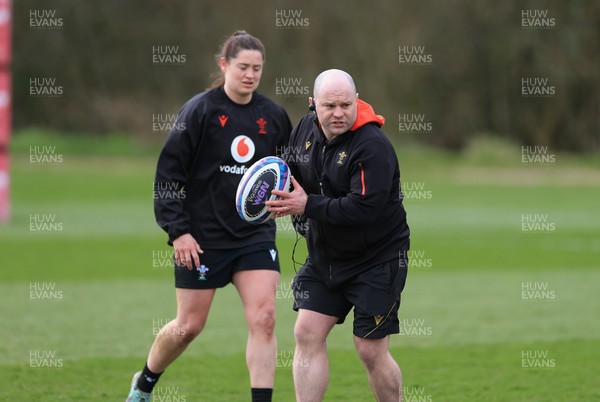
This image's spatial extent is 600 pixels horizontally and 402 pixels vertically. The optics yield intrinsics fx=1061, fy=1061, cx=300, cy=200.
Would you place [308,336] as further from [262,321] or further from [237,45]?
[237,45]

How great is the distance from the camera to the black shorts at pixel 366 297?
5914 mm

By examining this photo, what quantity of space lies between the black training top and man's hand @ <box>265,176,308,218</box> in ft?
2.86

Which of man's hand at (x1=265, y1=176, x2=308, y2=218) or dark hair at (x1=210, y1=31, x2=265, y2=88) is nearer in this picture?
man's hand at (x1=265, y1=176, x2=308, y2=218)

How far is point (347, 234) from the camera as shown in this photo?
6.02 meters

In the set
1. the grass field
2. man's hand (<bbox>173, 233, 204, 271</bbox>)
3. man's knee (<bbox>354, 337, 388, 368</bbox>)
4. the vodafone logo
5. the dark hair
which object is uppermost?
the dark hair

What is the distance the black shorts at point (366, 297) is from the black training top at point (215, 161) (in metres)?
0.81

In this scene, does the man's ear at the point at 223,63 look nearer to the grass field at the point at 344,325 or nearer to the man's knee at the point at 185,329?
the man's knee at the point at 185,329

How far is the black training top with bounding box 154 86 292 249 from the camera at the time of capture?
6.69m

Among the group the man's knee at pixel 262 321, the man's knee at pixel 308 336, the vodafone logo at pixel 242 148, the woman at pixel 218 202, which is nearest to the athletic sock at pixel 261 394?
the woman at pixel 218 202

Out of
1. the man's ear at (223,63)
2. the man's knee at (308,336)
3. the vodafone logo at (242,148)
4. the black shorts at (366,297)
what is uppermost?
the man's ear at (223,63)

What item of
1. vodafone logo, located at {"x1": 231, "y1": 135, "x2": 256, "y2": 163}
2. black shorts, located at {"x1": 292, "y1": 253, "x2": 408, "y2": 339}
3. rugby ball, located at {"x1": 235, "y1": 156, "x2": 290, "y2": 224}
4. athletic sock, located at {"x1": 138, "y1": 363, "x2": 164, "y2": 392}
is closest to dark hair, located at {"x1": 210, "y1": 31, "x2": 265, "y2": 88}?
vodafone logo, located at {"x1": 231, "y1": 135, "x2": 256, "y2": 163}

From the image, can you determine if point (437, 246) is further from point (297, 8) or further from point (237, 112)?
point (297, 8)

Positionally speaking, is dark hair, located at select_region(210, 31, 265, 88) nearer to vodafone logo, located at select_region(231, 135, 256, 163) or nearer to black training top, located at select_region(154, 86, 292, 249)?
black training top, located at select_region(154, 86, 292, 249)

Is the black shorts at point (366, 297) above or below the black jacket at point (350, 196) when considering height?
below
